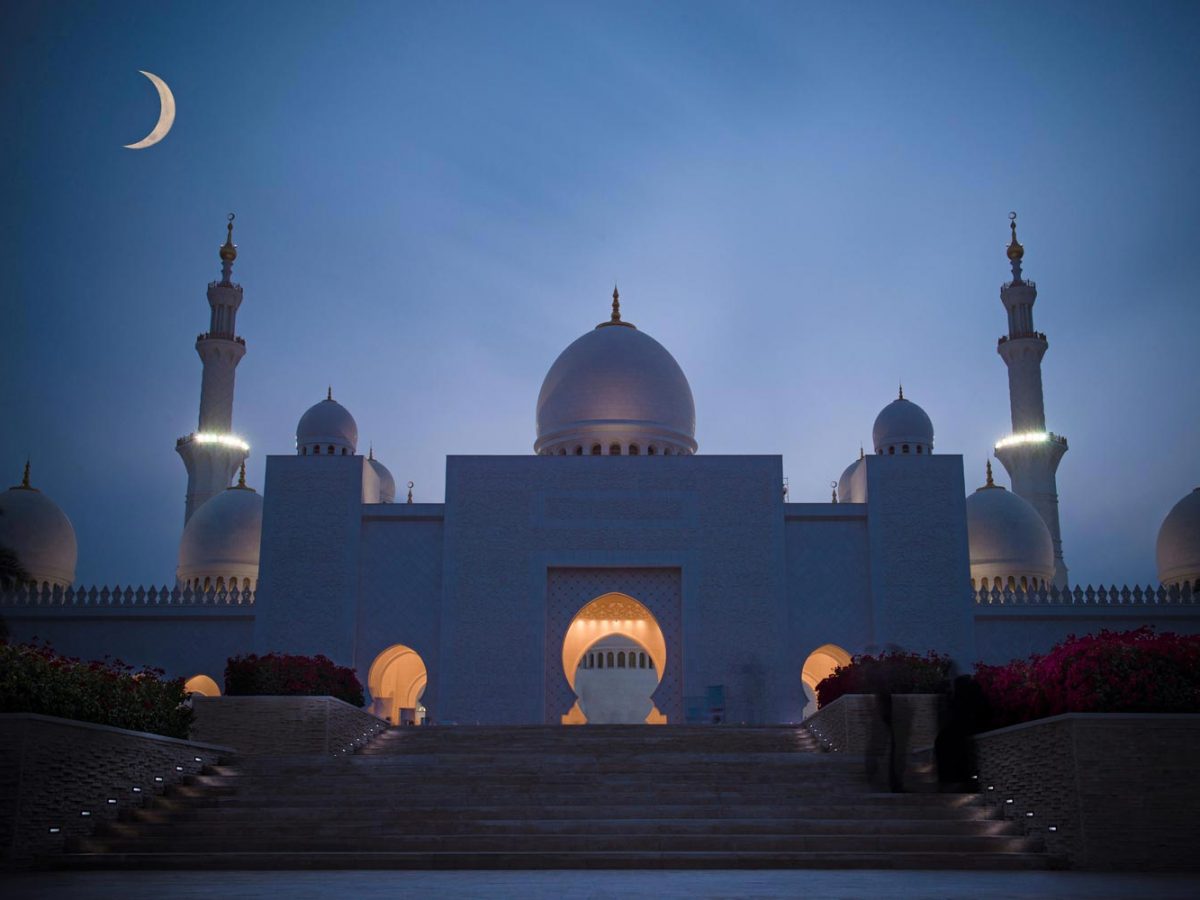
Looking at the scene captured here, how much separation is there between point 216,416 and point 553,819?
18.0m

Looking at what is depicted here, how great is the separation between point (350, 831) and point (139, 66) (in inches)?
239

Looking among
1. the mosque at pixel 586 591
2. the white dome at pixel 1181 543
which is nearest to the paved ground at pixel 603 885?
the mosque at pixel 586 591

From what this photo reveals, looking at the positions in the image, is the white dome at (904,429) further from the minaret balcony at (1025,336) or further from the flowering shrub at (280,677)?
the flowering shrub at (280,677)

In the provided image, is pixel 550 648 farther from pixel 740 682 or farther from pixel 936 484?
pixel 936 484

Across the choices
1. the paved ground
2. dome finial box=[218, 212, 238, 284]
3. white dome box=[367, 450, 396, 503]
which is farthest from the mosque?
the paved ground

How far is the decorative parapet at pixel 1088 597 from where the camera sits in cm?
1914

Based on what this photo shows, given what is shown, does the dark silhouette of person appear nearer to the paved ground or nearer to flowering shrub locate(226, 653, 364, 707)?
the paved ground

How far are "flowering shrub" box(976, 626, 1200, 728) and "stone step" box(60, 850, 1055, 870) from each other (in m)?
1.10

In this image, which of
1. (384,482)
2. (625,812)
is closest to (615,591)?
(625,812)

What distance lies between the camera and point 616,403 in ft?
69.1

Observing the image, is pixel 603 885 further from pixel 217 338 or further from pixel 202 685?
pixel 217 338

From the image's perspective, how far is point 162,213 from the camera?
12.5 meters

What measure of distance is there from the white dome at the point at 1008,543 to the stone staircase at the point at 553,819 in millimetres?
12536

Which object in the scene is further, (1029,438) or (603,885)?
(1029,438)
